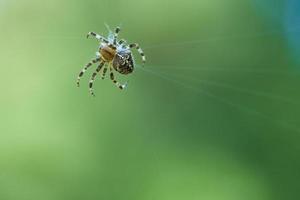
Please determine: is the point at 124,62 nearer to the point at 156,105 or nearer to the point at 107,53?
the point at 107,53

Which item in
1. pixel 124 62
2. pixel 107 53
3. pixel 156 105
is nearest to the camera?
pixel 124 62

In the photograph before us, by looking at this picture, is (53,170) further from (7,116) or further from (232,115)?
(232,115)

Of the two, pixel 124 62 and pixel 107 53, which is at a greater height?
pixel 107 53

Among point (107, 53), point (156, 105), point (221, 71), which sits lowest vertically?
point (107, 53)

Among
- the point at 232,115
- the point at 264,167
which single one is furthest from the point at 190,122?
the point at 264,167

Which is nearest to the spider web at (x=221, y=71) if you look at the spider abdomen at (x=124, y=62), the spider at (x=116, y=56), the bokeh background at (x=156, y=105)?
the bokeh background at (x=156, y=105)

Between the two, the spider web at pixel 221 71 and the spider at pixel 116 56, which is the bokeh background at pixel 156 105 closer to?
the spider web at pixel 221 71

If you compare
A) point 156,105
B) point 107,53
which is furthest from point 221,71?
point 107,53
